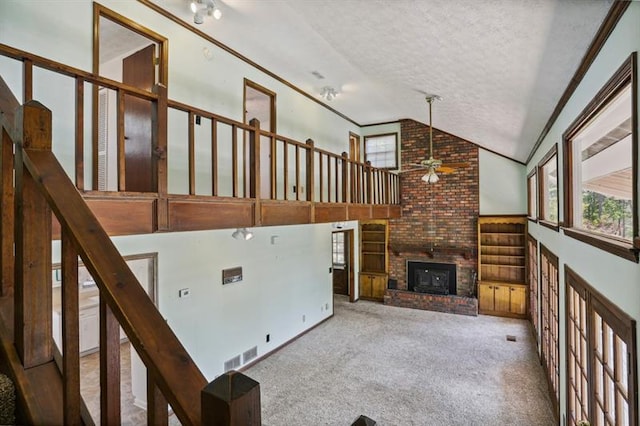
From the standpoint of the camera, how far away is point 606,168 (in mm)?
2389

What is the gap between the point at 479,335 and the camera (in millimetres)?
6789

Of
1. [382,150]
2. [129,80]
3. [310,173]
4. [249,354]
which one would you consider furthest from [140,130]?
[382,150]

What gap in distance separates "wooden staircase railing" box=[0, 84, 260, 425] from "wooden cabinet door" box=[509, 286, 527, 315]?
8548 mm

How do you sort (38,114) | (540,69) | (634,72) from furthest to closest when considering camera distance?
1. (540,69)
2. (634,72)
3. (38,114)

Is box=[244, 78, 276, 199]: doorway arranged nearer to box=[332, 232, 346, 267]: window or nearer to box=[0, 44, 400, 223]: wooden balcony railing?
box=[0, 44, 400, 223]: wooden balcony railing

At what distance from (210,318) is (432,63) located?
172 inches

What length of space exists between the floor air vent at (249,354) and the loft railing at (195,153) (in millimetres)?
2531

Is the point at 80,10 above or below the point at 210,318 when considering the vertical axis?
above

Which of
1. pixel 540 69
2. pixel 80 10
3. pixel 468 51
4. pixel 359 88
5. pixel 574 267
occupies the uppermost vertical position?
pixel 359 88

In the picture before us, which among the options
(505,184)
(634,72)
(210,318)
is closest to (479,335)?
(505,184)

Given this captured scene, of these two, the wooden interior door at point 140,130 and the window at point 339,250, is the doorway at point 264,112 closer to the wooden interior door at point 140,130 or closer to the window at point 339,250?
the wooden interior door at point 140,130

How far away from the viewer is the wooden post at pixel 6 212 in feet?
3.68

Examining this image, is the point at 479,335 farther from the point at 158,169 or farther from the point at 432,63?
the point at 158,169

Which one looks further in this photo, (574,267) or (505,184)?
(505,184)
